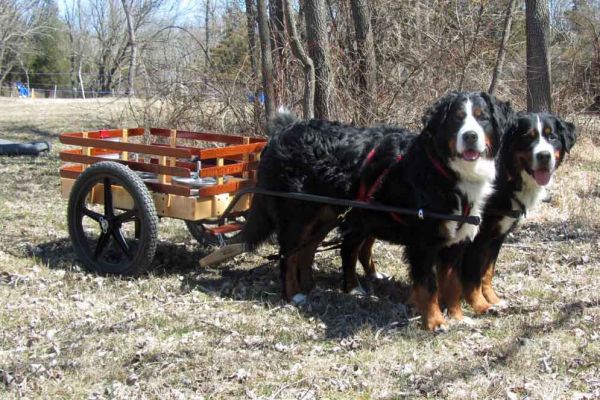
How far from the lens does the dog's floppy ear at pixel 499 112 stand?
4738 mm

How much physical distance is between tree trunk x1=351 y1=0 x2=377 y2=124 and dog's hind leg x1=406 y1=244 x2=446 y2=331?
5.73m

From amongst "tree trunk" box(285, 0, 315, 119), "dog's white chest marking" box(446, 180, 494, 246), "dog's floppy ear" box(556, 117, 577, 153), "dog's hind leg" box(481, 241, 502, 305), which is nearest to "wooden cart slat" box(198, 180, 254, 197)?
"dog's white chest marking" box(446, 180, 494, 246)

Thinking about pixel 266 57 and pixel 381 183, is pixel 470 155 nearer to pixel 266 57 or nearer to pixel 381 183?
→ pixel 381 183

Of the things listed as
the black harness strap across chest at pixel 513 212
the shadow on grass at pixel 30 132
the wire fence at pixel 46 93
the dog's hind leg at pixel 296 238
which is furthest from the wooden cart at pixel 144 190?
the wire fence at pixel 46 93

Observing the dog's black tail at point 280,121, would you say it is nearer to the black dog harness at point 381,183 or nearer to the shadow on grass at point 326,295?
the black dog harness at point 381,183

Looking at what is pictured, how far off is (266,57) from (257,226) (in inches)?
172

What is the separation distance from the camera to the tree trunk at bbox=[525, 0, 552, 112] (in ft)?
40.4

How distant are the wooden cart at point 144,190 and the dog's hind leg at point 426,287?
6.31 ft

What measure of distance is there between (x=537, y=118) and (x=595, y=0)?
806 inches

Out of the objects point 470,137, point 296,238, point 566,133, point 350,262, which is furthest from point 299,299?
point 566,133

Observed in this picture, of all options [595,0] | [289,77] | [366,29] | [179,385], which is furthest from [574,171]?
[595,0]

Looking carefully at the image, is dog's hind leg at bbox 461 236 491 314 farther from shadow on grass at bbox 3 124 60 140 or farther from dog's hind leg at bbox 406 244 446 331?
shadow on grass at bbox 3 124 60 140

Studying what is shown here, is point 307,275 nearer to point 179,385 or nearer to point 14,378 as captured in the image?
point 179,385

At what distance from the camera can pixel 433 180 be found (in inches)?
190
